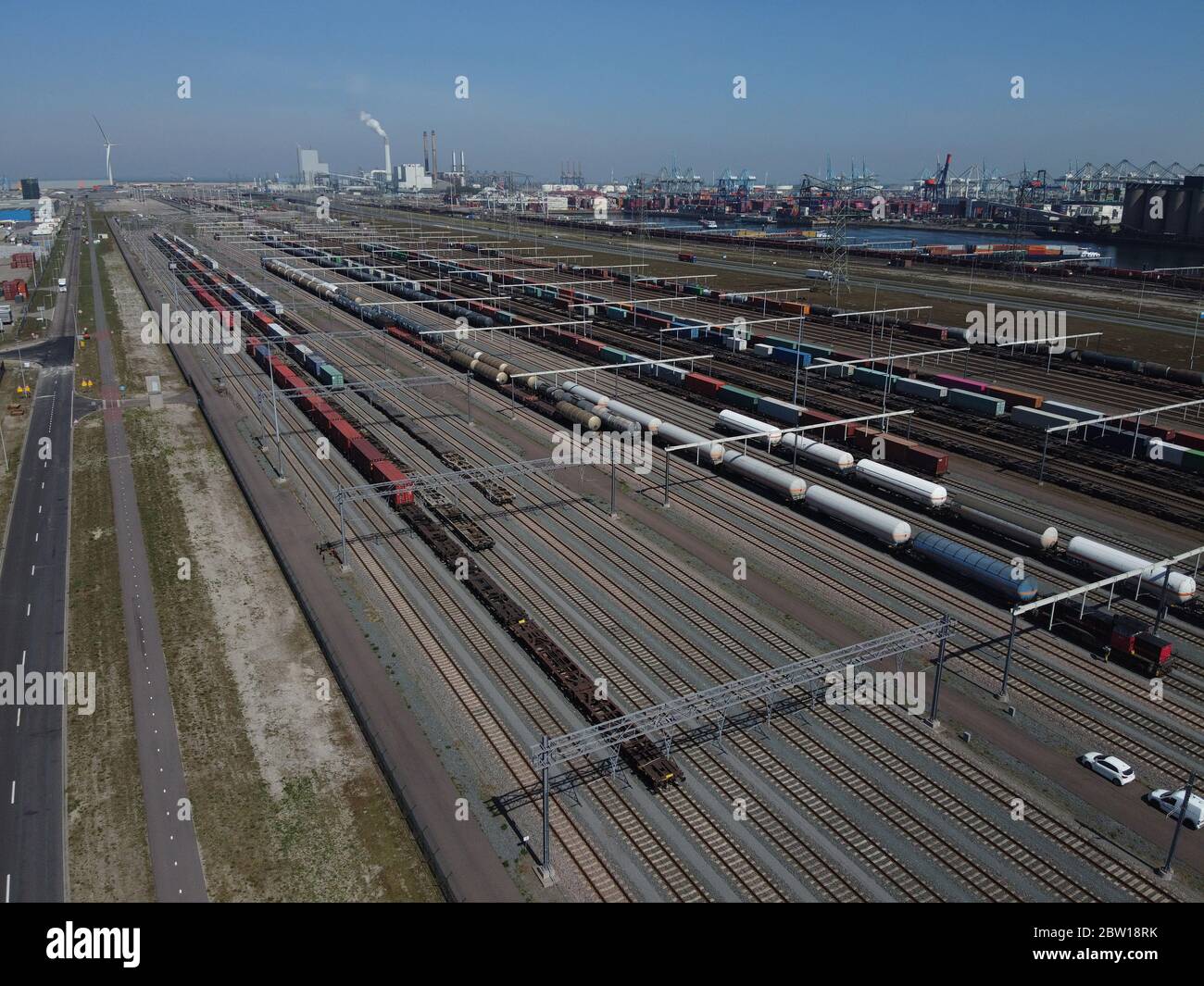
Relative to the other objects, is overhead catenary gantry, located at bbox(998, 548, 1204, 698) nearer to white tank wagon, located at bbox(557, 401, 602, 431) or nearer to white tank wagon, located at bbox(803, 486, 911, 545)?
white tank wagon, located at bbox(803, 486, 911, 545)

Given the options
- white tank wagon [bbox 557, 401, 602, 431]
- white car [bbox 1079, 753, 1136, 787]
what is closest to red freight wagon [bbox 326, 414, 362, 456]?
white tank wagon [bbox 557, 401, 602, 431]

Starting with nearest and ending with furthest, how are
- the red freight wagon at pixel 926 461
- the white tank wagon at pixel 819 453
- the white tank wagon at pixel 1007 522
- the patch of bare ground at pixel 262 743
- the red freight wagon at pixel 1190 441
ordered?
the patch of bare ground at pixel 262 743, the white tank wagon at pixel 1007 522, the red freight wagon at pixel 926 461, the white tank wagon at pixel 819 453, the red freight wagon at pixel 1190 441

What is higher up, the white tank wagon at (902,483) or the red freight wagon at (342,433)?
the red freight wagon at (342,433)

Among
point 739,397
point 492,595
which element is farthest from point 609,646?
point 739,397

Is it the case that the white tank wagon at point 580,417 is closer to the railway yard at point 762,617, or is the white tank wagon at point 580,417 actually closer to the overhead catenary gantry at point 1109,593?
the railway yard at point 762,617

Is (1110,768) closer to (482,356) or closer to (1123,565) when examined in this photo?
(1123,565)

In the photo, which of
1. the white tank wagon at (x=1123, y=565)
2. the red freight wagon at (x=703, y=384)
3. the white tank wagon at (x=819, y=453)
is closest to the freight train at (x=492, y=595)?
the white tank wagon at (x=1123, y=565)
